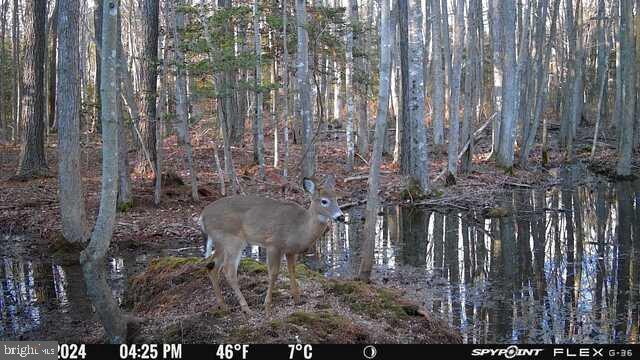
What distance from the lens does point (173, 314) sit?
243 inches

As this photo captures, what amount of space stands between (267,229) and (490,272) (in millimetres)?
4093

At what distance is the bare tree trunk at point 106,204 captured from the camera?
5284 mm

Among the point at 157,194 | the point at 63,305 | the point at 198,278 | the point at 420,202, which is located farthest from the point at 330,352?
the point at 420,202

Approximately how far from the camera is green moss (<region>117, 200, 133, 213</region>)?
12648 millimetres

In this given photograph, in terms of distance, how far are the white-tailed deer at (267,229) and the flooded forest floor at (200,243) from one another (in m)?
0.43

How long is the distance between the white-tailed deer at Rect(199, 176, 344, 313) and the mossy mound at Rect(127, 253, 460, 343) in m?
0.28

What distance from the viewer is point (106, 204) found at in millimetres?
5336

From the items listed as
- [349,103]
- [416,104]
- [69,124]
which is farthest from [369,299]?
[349,103]

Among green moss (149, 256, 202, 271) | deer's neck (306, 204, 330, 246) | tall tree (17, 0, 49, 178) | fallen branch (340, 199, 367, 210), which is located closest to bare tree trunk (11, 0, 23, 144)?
tall tree (17, 0, 49, 178)

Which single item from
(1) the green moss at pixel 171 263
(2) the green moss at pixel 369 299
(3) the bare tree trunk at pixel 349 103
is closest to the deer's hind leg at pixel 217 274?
(2) the green moss at pixel 369 299

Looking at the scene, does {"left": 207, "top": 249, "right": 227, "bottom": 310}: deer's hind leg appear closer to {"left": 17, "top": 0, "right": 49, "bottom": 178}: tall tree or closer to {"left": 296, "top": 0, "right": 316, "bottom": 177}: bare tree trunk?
{"left": 296, "top": 0, "right": 316, "bottom": 177}: bare tree trunk

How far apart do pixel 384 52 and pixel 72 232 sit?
6.07 metres

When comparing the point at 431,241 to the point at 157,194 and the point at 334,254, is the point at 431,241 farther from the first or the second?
the point at 157,194

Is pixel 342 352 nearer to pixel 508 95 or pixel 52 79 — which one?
pixel 508 95
